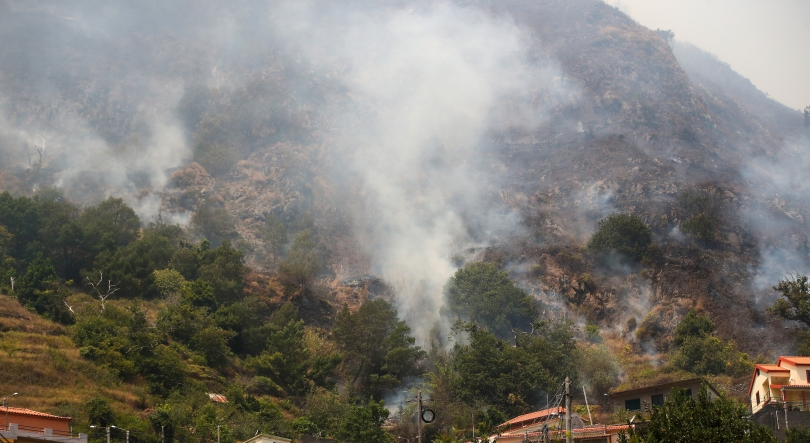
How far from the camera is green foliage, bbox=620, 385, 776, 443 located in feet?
111

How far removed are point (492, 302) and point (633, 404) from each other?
27440mm

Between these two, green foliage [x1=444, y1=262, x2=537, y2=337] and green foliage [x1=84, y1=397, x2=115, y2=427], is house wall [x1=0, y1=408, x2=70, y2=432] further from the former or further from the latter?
green foliage [x1=444, y1=262, x2=537, y2=337]

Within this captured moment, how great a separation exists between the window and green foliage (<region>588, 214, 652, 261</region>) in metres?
33.3

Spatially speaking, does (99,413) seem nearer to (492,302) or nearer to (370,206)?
(492,302)

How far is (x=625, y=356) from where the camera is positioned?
75.4m

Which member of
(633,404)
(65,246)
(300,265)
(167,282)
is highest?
(300,265)

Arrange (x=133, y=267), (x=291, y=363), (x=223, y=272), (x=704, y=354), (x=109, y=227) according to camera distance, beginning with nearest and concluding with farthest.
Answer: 1. (x=704, y=354)
2. (x=291, y=363)
3. (x=133, y=267)
4. (x=109, y=227)
5. (x=223, y=272)

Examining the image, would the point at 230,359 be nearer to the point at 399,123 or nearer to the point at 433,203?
the point at 433,203

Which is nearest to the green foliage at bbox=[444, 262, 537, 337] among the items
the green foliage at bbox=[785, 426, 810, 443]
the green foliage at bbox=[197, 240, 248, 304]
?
the green foliage at bbox=[197, 240, 248, 304]

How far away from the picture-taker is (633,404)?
176ft

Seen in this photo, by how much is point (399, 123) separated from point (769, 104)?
58.0m

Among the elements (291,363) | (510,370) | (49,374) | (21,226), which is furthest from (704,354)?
(21,226)

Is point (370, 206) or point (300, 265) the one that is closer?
point (300, 265)

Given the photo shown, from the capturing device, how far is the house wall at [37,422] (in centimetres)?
4172
